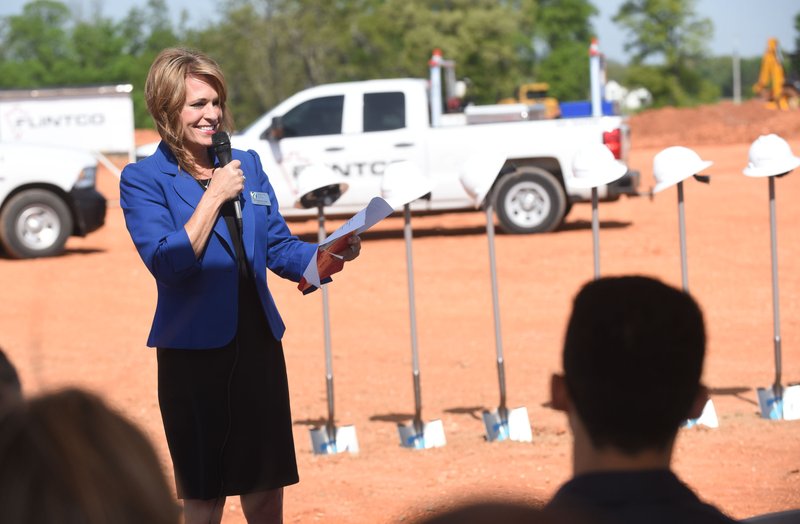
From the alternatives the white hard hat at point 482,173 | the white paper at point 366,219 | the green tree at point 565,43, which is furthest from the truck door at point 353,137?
the green tree at point 565,43

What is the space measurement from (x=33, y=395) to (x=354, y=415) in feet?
23.2

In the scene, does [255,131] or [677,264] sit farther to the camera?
[255,131]

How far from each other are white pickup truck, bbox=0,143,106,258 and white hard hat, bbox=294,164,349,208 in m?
9.49

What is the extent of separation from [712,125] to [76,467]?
161ft

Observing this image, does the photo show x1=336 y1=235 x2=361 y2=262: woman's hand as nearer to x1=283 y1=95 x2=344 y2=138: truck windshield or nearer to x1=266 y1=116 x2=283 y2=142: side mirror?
x1=266 y1=116 x2=283 y2=142: side mirror

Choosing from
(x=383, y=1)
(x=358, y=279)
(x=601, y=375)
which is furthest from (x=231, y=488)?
(x=383, y=1)

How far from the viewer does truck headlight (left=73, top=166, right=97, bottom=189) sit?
1588 cm

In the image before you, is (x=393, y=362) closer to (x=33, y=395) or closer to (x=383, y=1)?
(x=33, y=395)

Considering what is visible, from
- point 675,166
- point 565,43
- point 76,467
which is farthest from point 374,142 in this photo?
point 565,43

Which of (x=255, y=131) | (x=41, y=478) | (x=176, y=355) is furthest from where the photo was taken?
(x=255, y=131)

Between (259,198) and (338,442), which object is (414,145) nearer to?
(338,442)

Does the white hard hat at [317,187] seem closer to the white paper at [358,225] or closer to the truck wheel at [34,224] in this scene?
the white paper at [358,225]

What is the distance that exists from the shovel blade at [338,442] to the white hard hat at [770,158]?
294cm

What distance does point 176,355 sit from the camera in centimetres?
376
